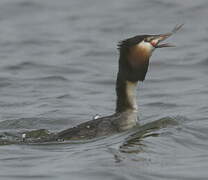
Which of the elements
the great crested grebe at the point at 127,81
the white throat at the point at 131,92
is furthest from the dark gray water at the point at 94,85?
the white throat at the point at 131,92

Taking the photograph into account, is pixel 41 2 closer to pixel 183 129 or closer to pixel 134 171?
pixel 183 129

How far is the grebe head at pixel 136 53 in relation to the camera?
1265 centimetres

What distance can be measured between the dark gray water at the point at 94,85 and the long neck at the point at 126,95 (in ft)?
1.87

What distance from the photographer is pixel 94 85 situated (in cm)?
1830

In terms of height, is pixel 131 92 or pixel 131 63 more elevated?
pixel 131 63

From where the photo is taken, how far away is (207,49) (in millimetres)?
21188

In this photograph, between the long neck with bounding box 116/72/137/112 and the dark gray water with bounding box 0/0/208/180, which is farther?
the long neck with bounding box 116/72/137/112

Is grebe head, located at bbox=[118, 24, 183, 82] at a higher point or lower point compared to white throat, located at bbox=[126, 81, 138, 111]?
higher

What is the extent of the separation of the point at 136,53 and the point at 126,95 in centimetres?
69

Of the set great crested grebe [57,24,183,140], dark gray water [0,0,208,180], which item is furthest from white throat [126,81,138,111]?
dark gray water [0,0,208,180]

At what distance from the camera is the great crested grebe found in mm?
12320

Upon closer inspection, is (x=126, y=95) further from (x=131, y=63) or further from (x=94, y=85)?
(x=94, y=85)

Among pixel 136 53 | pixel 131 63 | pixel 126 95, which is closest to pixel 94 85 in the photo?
pixel 126 95

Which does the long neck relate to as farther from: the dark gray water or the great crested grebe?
the dark gray water
